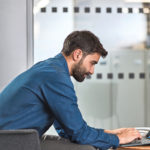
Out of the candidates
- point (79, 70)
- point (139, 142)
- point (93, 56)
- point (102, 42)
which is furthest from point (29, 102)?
point (102, 42)

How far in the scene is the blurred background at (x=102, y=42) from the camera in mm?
3783

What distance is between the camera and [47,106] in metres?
1.93

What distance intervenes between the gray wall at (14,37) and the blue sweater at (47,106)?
1.88 metres

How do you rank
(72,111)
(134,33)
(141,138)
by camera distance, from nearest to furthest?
(72,111), (141,138), (134,33)

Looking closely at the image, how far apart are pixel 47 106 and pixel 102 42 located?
1.99m

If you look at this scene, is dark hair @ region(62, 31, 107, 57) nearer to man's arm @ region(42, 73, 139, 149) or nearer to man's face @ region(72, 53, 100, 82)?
man's face @ region(72, 53, 100, 82)

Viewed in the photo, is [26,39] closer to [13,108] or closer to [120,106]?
[120,106]

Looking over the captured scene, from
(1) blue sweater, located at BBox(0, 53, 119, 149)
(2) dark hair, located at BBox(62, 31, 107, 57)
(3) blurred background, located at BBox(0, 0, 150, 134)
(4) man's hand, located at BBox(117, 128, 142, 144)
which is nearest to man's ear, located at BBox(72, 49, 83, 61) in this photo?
(2) dark hair, located at BBox(62, 31, 107, 57)

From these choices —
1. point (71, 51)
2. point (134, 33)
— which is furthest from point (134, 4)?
point (71, 51)

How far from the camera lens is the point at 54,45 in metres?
3.84

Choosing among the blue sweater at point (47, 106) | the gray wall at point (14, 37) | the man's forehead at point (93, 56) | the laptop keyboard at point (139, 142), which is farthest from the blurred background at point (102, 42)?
the blue sweater at point (47, 106)

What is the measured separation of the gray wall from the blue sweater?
1876mm

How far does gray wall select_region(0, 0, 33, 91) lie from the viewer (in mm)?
3793

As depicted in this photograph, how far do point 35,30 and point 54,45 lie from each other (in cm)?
27
